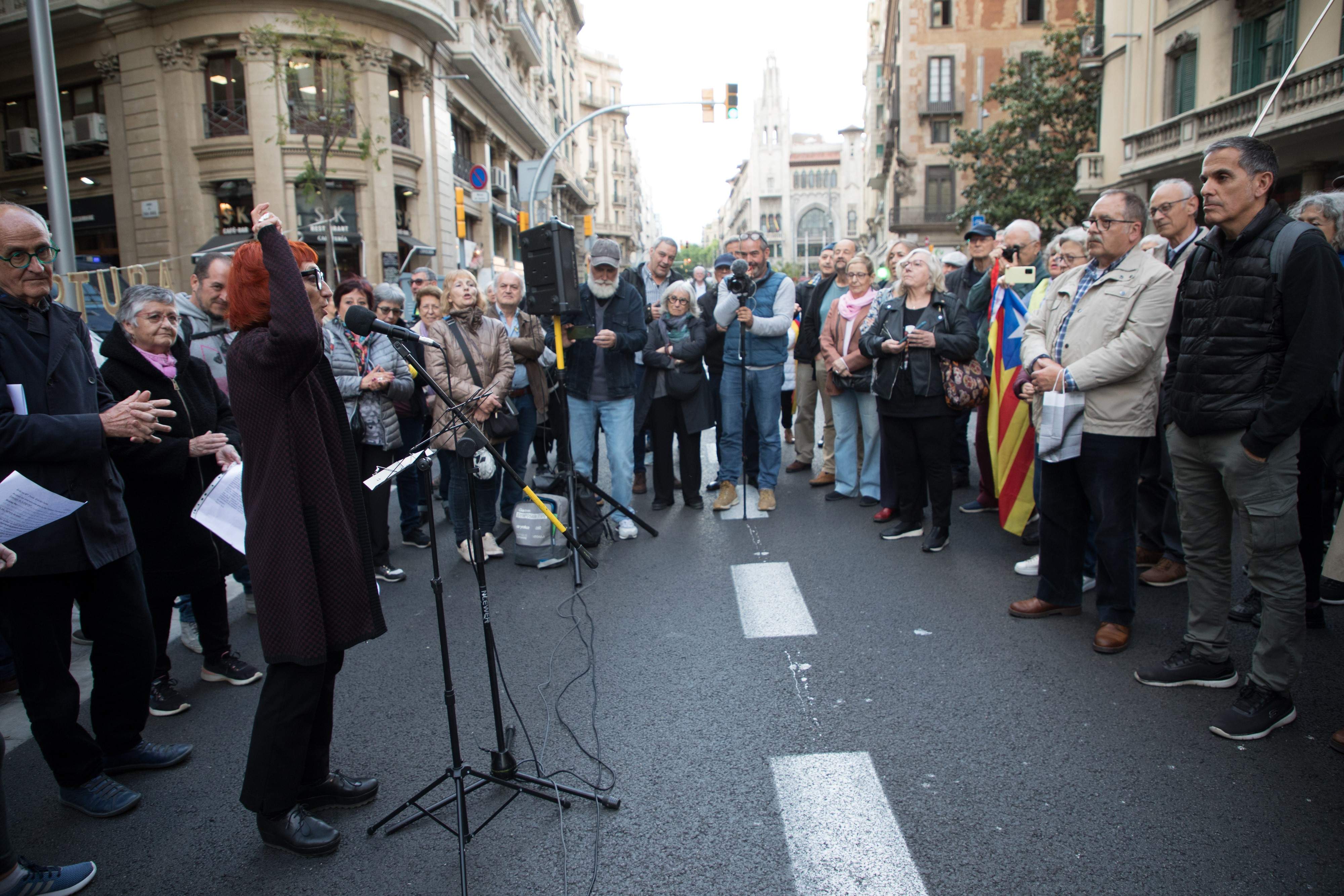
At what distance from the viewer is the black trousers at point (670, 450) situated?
781 cm

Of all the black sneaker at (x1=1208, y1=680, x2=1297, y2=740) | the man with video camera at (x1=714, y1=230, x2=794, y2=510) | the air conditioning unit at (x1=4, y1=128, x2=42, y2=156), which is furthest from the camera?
the air conditioning unit at (x1=4, y1=128, x2=42, y2=156)

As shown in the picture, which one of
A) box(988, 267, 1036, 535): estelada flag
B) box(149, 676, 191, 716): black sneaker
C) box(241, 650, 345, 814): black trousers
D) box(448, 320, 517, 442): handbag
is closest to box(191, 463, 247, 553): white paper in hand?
box(241, 650, 345, 814): black trousers

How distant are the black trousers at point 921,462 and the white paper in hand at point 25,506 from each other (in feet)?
17.2

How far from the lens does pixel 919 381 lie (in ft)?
21.0

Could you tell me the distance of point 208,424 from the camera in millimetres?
4250

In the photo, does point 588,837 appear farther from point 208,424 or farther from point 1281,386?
point 1281,386

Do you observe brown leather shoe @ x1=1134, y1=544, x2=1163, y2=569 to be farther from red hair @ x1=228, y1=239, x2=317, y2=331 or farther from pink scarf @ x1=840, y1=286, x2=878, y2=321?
red hair @ x1=228, y1=239, x2=317, y2=331

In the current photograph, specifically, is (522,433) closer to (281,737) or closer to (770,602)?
(770,602)

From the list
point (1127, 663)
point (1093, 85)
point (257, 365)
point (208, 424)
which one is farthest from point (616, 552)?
point (1093, 85)

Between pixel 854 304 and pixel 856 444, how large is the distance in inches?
50.4

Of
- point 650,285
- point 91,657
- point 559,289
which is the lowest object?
point 91,657

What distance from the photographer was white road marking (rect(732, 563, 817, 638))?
16.1 feet

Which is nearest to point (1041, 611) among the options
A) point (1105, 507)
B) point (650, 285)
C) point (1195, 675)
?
point (1105, 507)

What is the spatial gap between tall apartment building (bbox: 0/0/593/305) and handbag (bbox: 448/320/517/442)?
658 inches
